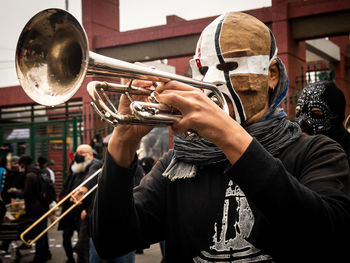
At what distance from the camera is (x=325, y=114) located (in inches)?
132

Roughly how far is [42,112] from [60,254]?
10.1m

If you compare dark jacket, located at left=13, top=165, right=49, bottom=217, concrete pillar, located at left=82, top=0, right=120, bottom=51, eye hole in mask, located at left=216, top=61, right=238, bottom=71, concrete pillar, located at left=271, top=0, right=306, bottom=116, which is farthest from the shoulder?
concrete pillar, located at left=82, top=0, right=120, bottom=51

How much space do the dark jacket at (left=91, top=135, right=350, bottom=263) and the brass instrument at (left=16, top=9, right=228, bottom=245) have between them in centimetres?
29

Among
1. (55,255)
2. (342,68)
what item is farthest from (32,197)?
(342,68)

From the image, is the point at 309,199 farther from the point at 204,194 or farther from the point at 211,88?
the point at 211,88

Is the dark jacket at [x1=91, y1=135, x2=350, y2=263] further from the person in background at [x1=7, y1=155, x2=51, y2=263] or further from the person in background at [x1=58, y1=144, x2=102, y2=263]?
the person in background at [x1=7, y1=155, x2=51, y2=263]

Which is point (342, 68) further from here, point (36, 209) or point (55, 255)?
point (36, 209)

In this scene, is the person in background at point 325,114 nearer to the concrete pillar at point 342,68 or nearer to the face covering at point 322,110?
the face covering at point 322,110

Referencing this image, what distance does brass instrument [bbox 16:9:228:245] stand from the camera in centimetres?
154

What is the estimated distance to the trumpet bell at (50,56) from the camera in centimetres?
155

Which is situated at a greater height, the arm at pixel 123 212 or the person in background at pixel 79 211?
the arm at pixel 123 212

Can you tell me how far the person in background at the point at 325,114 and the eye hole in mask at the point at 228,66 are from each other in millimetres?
1703

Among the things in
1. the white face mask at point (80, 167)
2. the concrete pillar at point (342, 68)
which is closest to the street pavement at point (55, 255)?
the white face mask at point (80, 167)

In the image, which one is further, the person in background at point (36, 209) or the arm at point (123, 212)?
the person in background at point (36, 209)
